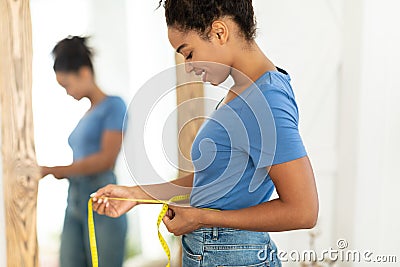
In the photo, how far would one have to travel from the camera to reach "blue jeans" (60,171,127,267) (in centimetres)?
182

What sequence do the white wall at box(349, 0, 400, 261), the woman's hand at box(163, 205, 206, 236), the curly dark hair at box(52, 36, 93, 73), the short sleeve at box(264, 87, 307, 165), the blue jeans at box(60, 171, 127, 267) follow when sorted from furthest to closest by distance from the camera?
the white wall at box(349, 0, 400, 261) < the blue jeans at box(60, 171, 127, 267) < the curly dark hair at box(52, 36, 93, 73) < the woman's hand at box(163, 205, 206, 236) < the short sleeve at box(264, 87, 307, 165)

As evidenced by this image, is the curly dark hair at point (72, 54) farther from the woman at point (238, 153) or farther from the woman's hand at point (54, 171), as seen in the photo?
the woman at point (238, 153)

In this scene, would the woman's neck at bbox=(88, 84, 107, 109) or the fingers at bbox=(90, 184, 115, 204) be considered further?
the woman's neck at bbox=(88, 84, 107, 109)

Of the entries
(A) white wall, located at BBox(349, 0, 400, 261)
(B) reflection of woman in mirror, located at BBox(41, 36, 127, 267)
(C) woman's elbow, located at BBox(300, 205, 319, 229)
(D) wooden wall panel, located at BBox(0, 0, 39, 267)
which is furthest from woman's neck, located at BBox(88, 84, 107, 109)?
(A) white wall, located at BBox(349, 0, 400, 261)

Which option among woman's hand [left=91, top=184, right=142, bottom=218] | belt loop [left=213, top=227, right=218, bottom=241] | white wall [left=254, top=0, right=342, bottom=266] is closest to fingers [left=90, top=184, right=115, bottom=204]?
woman's hand [left=91, top=184, right=142, bottom=218]

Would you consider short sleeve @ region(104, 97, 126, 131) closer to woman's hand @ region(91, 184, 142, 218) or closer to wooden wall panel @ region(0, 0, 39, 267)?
wooden wall panel @ region(0, 0, 39, 267)

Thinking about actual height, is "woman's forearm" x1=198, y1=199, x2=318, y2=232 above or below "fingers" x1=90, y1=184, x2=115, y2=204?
below

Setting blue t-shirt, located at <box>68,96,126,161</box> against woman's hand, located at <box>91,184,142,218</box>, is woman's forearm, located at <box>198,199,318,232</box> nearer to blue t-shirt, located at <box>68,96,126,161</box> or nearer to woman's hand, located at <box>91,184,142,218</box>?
woman's hand, located at <box>91,184,142,218</box>

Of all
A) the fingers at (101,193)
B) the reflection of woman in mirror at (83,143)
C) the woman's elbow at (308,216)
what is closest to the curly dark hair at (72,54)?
the reflection of woman in mirror at (83,143)

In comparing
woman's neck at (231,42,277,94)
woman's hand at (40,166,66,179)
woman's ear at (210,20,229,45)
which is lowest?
Answer: woman's hand at (40,166,66,179)

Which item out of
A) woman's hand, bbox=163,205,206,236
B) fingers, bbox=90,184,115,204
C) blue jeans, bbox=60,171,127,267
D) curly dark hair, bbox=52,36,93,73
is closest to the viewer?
woman's hand, bbox=163,205,206,236

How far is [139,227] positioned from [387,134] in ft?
4.05

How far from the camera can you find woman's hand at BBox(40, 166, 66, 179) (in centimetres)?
173

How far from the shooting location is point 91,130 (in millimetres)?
1801
